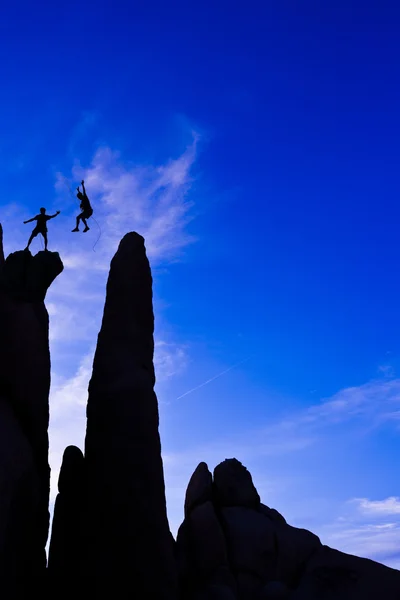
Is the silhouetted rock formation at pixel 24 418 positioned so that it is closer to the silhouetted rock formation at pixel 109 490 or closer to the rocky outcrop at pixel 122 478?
the silhouetted rock formation at pixel 109 490

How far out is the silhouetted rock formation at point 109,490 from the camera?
16.7 m

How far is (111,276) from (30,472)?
991 centimetres

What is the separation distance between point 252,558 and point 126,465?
1288 centimetres

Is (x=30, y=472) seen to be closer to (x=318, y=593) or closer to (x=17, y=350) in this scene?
(x=17, y=350)

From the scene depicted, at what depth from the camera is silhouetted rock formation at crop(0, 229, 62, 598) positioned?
1491 cm

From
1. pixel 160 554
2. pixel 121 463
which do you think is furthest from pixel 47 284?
pixel 160 554

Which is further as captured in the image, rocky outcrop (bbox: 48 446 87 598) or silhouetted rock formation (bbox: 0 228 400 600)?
rocky outcrop (bbox: 48 446 87 598)

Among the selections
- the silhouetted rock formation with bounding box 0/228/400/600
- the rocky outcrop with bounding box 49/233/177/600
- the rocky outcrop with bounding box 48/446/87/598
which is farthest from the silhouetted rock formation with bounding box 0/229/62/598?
the rocky outcrop with bounding box 49/233/177/600

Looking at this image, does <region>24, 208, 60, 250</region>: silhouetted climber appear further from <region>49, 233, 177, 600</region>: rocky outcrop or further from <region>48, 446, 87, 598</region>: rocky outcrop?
<region>48, 446, 87, 598</region>: rocky outcrop

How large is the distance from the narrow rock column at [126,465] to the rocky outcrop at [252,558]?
7933mm

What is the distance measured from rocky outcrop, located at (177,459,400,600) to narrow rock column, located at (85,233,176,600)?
7933 mm

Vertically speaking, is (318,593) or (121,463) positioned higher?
(121,463)

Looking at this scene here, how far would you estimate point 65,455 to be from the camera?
21.2 metres

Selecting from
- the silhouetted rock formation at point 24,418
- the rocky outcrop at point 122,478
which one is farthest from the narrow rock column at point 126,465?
the silhouetted rock formation at point 24,418
